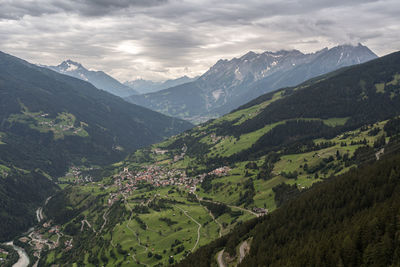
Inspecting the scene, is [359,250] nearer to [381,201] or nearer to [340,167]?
[381,201]

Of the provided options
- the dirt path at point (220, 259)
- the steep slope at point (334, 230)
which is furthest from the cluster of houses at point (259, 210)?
the dirt path at point (220, 259)

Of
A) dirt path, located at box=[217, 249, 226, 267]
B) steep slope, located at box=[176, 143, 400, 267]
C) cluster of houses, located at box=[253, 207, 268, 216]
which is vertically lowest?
cluster of houses, located at box=[253, 207, 268, 216]

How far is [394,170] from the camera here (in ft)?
358

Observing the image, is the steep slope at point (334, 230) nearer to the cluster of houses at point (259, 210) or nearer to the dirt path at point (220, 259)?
the dirt path at point (220, 259)

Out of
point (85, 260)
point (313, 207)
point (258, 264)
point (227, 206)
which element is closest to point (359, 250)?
point (258, 264)

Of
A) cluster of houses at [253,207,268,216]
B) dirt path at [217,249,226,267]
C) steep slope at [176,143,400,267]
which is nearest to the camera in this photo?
steep slope at [176,143,400,267]

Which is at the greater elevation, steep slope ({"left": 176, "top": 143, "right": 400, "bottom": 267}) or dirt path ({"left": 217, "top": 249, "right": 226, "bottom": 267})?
steep slope ({"left": 176, "top": 143, "right": 400, "bottom": 267})

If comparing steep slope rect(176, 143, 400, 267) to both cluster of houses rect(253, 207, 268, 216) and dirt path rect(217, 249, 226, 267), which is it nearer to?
dirt path rect(217, 249, 226, 267)

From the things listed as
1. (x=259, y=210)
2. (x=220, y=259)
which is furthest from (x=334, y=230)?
(x=259, y=210)

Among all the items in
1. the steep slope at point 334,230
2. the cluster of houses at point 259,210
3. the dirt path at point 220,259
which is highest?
the steep slope at point 334,230

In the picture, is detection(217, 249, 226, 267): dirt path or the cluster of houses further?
the cluster of houses

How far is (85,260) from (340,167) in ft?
525

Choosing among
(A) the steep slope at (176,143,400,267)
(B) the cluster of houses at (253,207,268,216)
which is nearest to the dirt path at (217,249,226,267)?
(A) the steep slope at (176,143,400,267)

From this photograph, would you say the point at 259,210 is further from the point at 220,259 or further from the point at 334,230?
the point at 334,230
